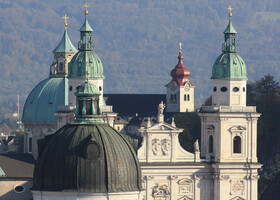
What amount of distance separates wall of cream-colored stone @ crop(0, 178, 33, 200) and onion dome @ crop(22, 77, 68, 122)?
21.4 metres

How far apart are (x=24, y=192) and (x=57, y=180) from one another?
185 ft

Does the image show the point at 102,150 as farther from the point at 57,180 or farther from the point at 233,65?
the point at 233,65

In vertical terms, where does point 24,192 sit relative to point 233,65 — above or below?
below

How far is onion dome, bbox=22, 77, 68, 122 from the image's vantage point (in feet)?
453

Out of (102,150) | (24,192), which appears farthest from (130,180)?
(24,192)

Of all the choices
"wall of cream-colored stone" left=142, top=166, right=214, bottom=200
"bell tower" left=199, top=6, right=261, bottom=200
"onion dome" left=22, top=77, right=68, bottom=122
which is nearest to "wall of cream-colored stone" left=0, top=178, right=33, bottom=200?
"wall of cream-colored stone" left=142, top=166, right=214, bottom=200

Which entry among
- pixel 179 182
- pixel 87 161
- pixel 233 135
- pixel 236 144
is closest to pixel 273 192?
pixel 87 161

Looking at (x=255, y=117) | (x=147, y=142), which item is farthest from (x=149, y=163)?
(x=255, y=117)

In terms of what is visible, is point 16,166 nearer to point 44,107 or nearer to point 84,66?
point 84,66

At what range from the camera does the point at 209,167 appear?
118 m

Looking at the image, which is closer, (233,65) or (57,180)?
(57,180)

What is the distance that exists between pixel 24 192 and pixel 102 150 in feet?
185

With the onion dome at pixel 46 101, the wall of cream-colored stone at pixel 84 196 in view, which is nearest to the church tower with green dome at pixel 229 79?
the onion dome at pixel 46 101

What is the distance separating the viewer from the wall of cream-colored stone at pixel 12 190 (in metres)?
115
